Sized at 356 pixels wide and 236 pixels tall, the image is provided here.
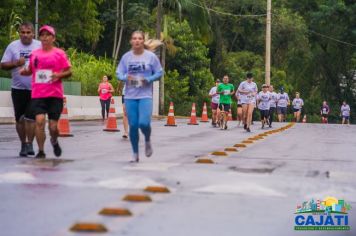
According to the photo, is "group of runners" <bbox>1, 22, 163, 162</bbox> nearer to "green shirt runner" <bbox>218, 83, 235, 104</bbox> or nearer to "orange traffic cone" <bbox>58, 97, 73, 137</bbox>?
"orange traffic cone" <bbox>58, 97, 73, 137</bbox>

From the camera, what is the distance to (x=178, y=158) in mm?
11766

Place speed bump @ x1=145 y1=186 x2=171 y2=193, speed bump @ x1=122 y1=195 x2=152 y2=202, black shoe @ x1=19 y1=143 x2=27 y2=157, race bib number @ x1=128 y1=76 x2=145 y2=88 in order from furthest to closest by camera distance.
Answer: black shoe @ x1=19 y1=143 x2=27 y2=157, race bib number @ x1=128 y1=76 x2=145 y2=88, speed bump @ x1=145 y1=186 x2=171 y2=193, speed bump @ x1=122 y1=195 x2=152 y2=202

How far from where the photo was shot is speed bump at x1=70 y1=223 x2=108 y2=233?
552 cm

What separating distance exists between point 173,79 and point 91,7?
242 inches

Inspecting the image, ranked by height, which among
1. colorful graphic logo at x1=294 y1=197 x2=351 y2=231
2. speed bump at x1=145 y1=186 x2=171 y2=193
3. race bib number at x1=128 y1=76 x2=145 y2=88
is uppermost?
race bib number at x1=128 y1=76 x2=145 y2=88

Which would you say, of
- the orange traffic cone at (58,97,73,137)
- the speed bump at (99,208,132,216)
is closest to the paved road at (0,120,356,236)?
the speed bump at (99,208,132,216)

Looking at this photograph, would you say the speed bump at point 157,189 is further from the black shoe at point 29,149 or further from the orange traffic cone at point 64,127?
the orange traffic cone at point 64,127

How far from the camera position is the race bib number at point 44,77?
10172 mm

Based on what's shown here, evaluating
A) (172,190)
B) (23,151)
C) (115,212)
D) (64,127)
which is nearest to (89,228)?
(115,212)

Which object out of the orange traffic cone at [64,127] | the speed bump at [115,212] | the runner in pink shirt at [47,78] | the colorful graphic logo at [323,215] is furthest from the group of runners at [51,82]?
the orange traffic cone at [64,127]

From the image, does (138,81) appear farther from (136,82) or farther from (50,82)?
(50,82)

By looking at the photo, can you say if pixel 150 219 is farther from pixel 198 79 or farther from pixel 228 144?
pixel 198 79

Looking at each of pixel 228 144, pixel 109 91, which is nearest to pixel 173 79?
pixel 109 91

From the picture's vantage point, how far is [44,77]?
10.2 meters
